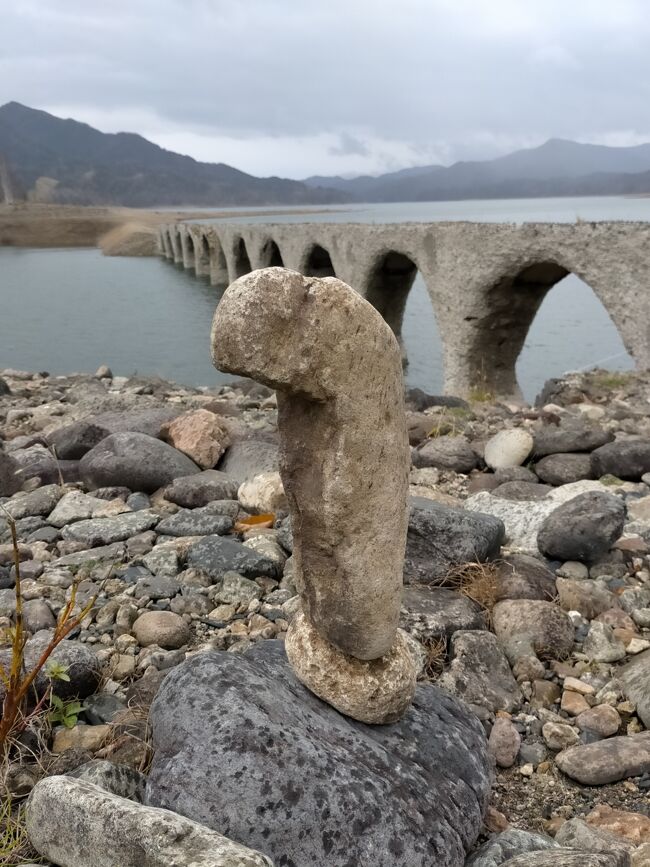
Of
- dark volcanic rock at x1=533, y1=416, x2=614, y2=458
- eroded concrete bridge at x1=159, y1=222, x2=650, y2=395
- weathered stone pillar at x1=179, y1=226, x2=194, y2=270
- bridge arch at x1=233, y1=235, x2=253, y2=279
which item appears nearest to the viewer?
dark volcanic rock at x1=533, y1=416, x2=614, y2=458

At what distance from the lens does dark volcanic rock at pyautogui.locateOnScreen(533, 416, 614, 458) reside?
6.35m

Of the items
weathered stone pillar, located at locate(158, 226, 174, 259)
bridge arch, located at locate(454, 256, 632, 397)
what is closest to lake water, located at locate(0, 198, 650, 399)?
bridge arch, located at locate(454, 256, 632, 397)

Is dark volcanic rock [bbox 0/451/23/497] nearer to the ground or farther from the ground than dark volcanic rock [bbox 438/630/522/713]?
farther from the ground

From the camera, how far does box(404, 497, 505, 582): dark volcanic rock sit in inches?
167

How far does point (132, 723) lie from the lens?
112 inches

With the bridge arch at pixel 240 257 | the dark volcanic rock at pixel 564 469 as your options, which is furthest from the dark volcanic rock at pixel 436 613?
the bridge arch at pixel 240 257

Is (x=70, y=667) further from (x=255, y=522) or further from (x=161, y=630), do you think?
(x=255, y=522)

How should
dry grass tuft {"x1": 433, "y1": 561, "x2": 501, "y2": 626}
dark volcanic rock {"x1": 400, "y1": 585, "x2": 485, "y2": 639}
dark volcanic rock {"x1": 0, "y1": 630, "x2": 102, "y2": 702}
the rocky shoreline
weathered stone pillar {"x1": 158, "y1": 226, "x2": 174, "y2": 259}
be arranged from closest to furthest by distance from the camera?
the rocky shoreline
dark volcanic rock {"x1": 0, "y1": 630, "x2": 102, "y2": 702}
dark volcanic rock {"x1": 400, "y1": 585, "x2": 485, "y2": 639}
dry grass tuft {"x1": 433, "y1": 561, "x2": 501, "y2": 626}
weathered stone pillar {"x1": 158, "y1": 226, "x2": 174, "y2": 259}

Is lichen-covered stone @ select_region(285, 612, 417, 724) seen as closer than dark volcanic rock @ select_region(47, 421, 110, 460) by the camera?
Yes

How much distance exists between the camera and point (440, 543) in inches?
167

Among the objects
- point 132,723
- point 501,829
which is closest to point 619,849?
point 501,829

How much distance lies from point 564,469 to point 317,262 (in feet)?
47.9

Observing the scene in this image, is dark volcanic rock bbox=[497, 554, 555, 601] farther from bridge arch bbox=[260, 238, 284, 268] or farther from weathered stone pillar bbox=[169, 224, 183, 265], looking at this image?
weathered stone pillar bbox=[169, 224, 183, 265]

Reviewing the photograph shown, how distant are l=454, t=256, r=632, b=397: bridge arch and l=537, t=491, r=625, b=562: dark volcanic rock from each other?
6.40 metres
